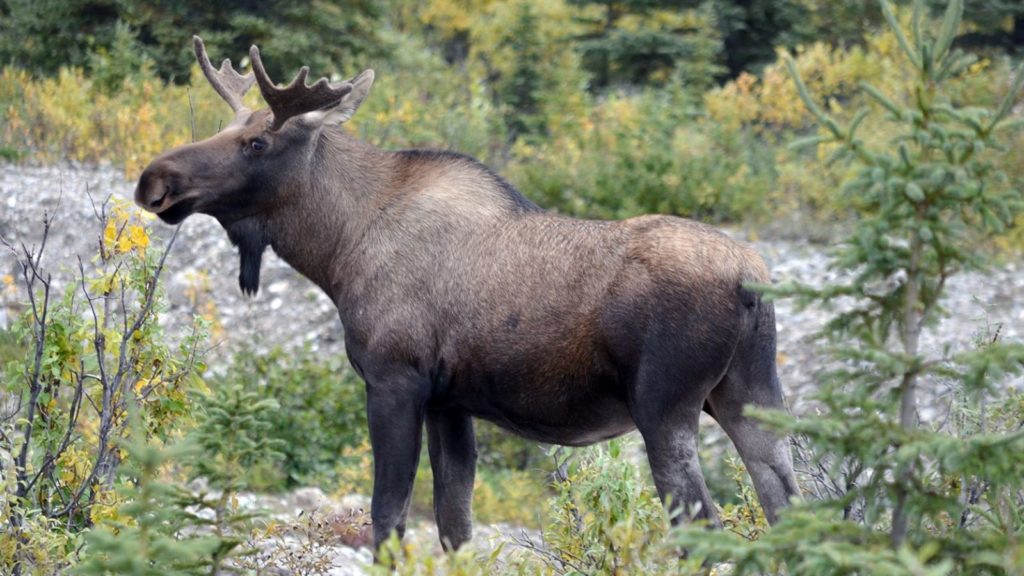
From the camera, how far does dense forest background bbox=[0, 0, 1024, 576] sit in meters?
3.52

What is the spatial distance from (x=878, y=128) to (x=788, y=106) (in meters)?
1.71

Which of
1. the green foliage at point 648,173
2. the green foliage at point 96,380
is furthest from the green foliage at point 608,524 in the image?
the green foliage at point 648,173

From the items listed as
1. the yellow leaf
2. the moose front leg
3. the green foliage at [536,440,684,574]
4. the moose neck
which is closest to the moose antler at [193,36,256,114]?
the moose neck

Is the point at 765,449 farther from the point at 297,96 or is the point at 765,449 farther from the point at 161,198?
the point at 161,198

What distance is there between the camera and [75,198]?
40.5 feet

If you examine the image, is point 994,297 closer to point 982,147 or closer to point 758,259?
point 758,259

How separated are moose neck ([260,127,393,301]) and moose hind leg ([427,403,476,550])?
Answer: 818 millimetres

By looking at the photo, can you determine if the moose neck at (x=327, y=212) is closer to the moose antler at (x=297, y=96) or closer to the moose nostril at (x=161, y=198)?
the moose antler at (x=297, y=96)

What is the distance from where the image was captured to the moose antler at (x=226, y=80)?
6656 mm

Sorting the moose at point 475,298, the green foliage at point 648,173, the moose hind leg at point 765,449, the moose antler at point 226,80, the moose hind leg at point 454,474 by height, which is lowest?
the green foliage at point 648,173

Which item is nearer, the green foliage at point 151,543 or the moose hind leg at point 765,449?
the green foliage at point 151,543

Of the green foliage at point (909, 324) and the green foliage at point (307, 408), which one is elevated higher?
the green foliage at point (909, 324)

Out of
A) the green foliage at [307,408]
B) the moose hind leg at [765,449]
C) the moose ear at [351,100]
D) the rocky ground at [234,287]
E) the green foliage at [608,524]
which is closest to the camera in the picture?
the green foliage at [608,524]

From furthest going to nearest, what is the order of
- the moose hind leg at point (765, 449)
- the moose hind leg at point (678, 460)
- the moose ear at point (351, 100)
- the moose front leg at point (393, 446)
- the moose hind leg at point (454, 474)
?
the moose ear at point (351, 100) → the moose hind leg at point (454, 474) → the moose front leg at point (393, 446) → the moose hind leg at point (765, 449) → the moose hind leg at point (678, 460)
